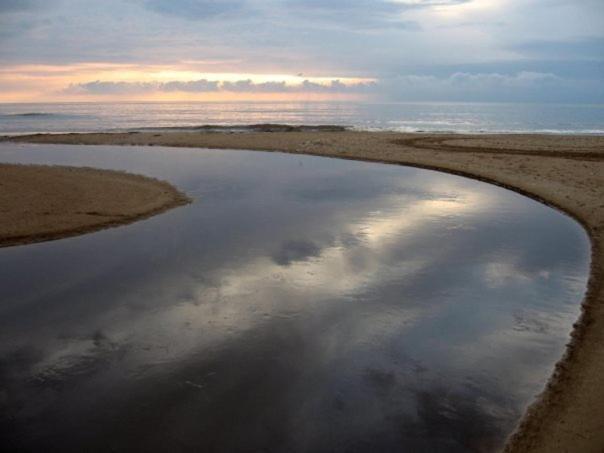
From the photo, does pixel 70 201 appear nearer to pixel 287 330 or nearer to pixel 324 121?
pixel 287 330

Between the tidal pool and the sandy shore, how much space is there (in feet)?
3.08

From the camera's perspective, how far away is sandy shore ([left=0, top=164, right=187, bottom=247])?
607 inches

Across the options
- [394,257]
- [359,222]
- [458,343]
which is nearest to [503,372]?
[458,343]

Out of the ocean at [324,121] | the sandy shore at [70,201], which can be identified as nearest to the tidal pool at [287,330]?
the sandy shore at [70,201]

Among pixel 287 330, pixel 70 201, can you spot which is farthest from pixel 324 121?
pixel 287 330

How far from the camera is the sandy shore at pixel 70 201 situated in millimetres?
15430

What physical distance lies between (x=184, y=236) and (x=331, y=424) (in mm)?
9526

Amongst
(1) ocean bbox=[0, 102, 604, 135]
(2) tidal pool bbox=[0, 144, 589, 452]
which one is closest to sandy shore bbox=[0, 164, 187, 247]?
(2) tidal pool bbox=[0, 144, 589, 452]

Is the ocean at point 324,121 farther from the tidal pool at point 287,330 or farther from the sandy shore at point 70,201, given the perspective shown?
the tidal pool at point 287,330

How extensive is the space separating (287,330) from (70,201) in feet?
41.0

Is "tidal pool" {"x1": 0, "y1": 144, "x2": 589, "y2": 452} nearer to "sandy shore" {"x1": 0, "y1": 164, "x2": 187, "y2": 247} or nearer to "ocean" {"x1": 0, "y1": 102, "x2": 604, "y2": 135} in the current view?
"sandy shore" {"x1": 0, "y1": 164, "x2": 187, "y2": 247}

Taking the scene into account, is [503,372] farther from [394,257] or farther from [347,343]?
[394,257]

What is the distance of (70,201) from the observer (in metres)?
18.6

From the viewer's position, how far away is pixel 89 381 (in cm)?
753
